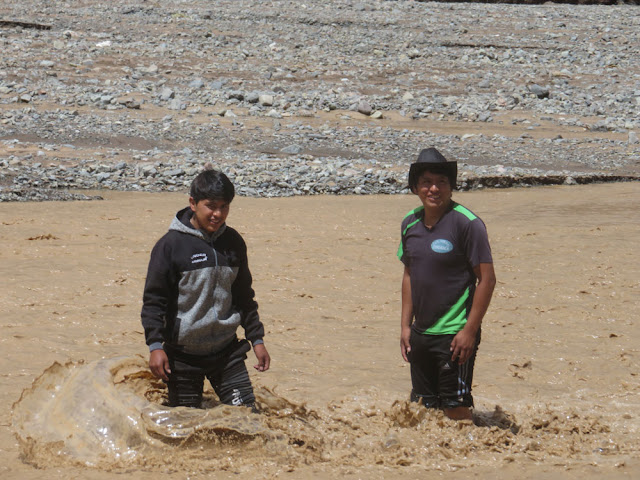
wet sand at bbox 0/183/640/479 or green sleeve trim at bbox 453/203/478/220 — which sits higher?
green sleeve trim at bbox 453/203/478/220

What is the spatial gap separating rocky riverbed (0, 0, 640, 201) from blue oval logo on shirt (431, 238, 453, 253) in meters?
8.88

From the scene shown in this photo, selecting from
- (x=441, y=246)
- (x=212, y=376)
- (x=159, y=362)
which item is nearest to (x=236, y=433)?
(x=212, y=376)

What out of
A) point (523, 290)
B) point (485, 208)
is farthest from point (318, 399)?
point (485, 208)

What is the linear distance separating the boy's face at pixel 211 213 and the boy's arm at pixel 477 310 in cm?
111

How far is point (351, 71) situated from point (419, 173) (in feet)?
62.7

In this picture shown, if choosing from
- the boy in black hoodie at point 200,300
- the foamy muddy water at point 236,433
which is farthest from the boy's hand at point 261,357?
the foamy muddy water at point 236,433

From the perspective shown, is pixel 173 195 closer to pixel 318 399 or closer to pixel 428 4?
pixel 318 399

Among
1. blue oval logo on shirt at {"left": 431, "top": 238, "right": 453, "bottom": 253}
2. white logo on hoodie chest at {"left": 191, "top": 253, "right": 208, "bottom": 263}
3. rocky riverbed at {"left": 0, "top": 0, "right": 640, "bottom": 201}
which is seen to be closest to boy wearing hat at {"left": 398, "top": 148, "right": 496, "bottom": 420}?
blue oval logo on shirt at {"left": 431, "top": 238, "right": 453, "bottom": 253}

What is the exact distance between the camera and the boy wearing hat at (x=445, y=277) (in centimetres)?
371

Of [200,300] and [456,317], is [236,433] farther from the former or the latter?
[456,317]

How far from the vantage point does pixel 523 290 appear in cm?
768

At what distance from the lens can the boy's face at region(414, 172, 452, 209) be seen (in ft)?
12.4

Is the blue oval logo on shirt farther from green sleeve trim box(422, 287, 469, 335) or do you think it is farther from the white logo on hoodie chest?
the white logo on hoodie chest

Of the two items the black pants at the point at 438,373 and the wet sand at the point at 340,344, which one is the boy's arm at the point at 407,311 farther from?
the wet sand at the point at 340,344
